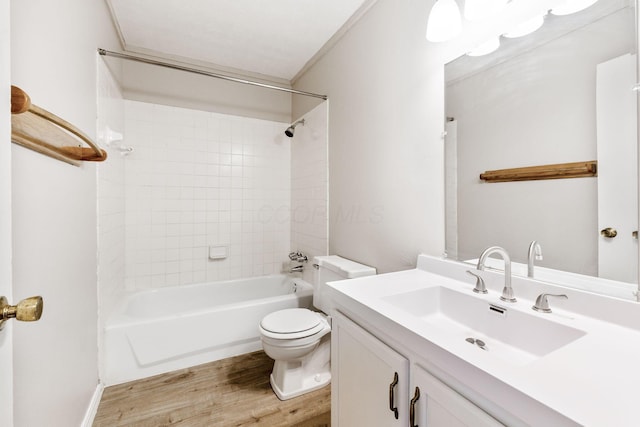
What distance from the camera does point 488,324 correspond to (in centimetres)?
98

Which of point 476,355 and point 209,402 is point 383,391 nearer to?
point 476,355

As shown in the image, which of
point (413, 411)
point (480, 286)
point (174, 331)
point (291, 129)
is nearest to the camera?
point (413, 411)

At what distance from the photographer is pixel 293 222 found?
3.08 metres

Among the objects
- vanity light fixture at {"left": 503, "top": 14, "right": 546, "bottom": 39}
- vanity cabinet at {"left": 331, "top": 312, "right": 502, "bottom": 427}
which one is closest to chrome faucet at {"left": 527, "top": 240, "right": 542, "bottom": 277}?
vanity cabinet at {"left": 331, "top": 312, "right": 502, "bottom": 427}

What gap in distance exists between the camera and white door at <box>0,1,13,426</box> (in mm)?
491

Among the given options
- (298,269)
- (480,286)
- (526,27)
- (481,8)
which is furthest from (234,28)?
(480,286)

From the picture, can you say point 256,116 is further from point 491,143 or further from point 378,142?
point 491,143

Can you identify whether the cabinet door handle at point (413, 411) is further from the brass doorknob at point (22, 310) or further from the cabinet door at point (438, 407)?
the brass doorknob at point (22, 310)

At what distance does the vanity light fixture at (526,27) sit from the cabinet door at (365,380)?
4.29 feet

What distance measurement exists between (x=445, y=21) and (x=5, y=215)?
157 centimetres

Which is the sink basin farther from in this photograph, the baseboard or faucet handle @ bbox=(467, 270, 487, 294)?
the baseboard

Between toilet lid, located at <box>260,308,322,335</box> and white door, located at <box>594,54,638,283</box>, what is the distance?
53.9 inches

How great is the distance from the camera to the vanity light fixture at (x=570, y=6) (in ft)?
3.07

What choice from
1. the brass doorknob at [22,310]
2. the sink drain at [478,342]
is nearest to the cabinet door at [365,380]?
the sink drain at [478,342]
